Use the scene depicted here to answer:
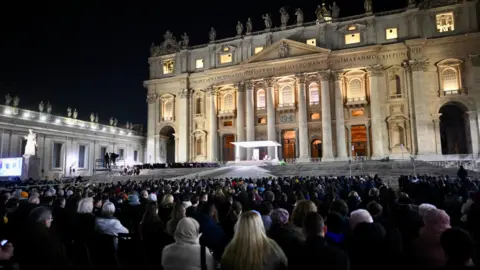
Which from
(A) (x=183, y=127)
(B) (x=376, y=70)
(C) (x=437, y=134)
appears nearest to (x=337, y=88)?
(B) (x=376, y=70)

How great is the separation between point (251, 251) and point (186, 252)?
898 millimetres

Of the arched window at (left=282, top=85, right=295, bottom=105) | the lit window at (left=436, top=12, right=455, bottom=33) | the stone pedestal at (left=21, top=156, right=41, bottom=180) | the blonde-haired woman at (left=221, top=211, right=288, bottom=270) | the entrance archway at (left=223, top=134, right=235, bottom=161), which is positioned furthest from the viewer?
the entrance archway at (left=223, top=134, right=235, bottom=161)

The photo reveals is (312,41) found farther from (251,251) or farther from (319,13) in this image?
(251,251)

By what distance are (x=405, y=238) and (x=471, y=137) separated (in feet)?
130

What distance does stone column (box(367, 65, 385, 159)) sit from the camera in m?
41.4

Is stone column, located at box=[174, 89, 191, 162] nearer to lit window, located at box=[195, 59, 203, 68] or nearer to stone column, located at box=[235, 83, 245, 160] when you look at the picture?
lit window, located at box=[195, 59, 203, 68]

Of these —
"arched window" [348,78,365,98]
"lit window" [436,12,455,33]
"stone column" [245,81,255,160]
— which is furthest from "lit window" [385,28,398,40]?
"stone column" [245,81,255,160]

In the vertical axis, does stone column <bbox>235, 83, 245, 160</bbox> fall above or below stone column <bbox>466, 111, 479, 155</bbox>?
above

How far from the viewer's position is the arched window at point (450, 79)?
40.1m

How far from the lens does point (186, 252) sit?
153 inches

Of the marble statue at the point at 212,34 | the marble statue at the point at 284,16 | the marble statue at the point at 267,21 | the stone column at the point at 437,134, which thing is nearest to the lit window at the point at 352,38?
the marble statue at the point at 284,16

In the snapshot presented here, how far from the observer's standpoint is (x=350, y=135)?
43.9 m

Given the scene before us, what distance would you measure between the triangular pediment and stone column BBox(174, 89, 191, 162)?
11.2 meters

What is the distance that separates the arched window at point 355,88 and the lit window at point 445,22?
1099cm
